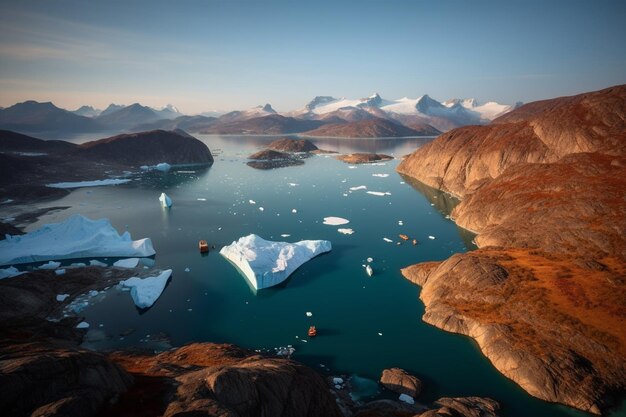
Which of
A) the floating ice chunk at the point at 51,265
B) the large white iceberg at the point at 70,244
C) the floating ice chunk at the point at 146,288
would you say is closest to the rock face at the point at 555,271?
the floating ice chunk at the point at 146,288

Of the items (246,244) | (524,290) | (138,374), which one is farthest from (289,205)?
(138,374)

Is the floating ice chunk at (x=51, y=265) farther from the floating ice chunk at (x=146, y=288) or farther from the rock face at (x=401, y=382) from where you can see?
the rock face at (x=401, y=382)

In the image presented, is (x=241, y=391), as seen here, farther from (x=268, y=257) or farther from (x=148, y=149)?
(x=148, y=149)

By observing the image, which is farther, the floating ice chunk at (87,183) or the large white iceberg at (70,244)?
the floating ice chunk at (87,183)

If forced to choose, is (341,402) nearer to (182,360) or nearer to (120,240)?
(182,360)

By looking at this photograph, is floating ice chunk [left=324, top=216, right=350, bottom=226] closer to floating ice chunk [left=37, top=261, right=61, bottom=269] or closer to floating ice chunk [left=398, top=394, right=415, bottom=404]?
floating ice chunk [left=398, top=394, right=415, bottom=404]
